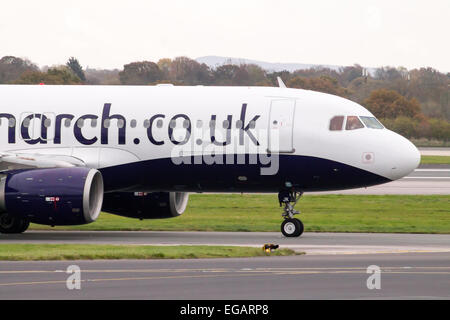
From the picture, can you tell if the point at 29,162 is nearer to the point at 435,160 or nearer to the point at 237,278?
the point at 237,278

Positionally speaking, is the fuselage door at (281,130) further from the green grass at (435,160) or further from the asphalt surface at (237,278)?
the green grass at (435,160)

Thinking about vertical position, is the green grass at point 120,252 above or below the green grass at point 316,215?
above

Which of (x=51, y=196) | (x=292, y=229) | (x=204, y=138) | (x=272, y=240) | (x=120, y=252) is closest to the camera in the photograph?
(x=120, y=252)

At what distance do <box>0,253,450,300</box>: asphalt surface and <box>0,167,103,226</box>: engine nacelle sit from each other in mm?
6104

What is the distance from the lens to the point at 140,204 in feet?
103

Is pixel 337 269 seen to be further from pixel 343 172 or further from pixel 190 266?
pixel 343 172

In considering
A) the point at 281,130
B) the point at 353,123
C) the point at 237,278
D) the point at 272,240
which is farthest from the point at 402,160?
the point at 237,278

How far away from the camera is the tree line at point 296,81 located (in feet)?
328

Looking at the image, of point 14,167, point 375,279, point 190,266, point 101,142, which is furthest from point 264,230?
point 375,279

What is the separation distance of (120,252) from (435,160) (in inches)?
2276

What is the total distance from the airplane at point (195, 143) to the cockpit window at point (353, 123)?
3 cm

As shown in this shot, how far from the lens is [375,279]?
18.0m

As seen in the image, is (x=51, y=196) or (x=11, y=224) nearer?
(x=51, y=196)

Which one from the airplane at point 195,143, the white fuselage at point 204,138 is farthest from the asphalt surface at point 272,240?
the white fuselage at point 204,138
